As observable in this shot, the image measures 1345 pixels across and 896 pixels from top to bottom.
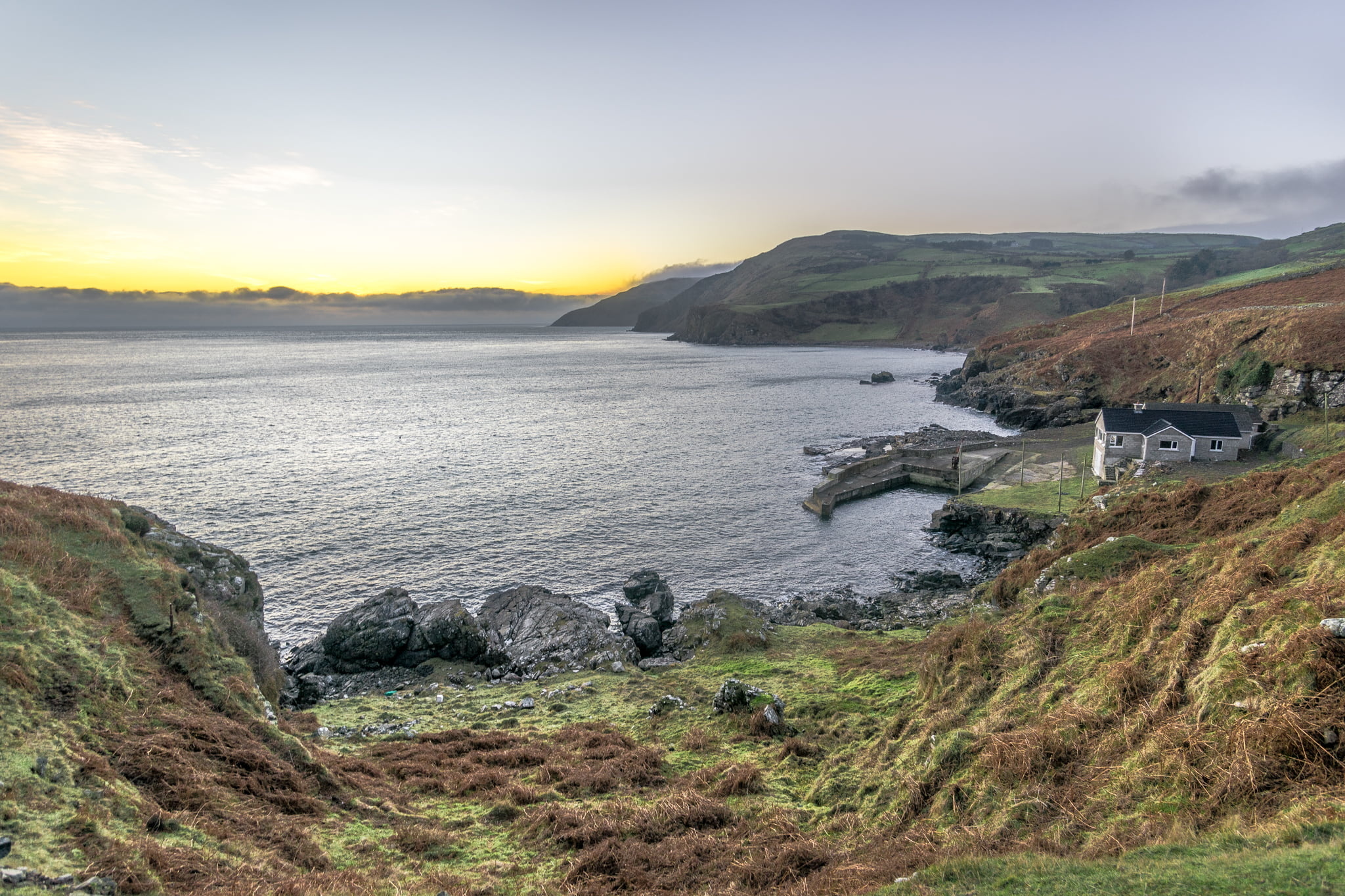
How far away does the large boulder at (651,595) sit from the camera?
36219mm

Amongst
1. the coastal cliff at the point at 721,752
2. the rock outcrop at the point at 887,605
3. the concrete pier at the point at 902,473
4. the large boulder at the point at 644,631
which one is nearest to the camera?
the coastal cliff at the point at 721,752

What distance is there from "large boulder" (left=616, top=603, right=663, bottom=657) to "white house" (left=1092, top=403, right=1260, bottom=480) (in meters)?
41.2

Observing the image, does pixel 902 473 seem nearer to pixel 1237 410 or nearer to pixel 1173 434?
pixel 1173 434

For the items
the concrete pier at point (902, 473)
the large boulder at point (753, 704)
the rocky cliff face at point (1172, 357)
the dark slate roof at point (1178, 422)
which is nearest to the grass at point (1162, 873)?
the large boulder at point (753, 704)

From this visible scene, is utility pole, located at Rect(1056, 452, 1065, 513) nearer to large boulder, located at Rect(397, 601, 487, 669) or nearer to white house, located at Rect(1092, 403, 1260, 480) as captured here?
white house, located at Rect(1092, 403, 1260, 480)

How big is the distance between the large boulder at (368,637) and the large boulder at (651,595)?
12.3 metres

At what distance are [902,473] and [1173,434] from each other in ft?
76.1

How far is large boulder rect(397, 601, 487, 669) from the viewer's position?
1232 inches

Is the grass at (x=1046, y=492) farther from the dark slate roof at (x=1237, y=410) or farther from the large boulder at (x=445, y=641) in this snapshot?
the large boulder at (x=445, y=641)

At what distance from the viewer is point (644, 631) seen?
32.2 m

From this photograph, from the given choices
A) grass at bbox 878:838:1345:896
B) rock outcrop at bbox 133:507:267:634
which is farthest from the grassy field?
rock outcrop at bbox 133:507:267:634

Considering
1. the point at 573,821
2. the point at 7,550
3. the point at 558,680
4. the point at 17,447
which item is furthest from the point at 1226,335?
the point at 17,447

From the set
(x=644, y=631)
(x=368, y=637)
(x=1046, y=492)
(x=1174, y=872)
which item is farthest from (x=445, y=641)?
(x=1046, y=492)

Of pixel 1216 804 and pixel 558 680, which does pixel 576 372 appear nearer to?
pixel 558 680
